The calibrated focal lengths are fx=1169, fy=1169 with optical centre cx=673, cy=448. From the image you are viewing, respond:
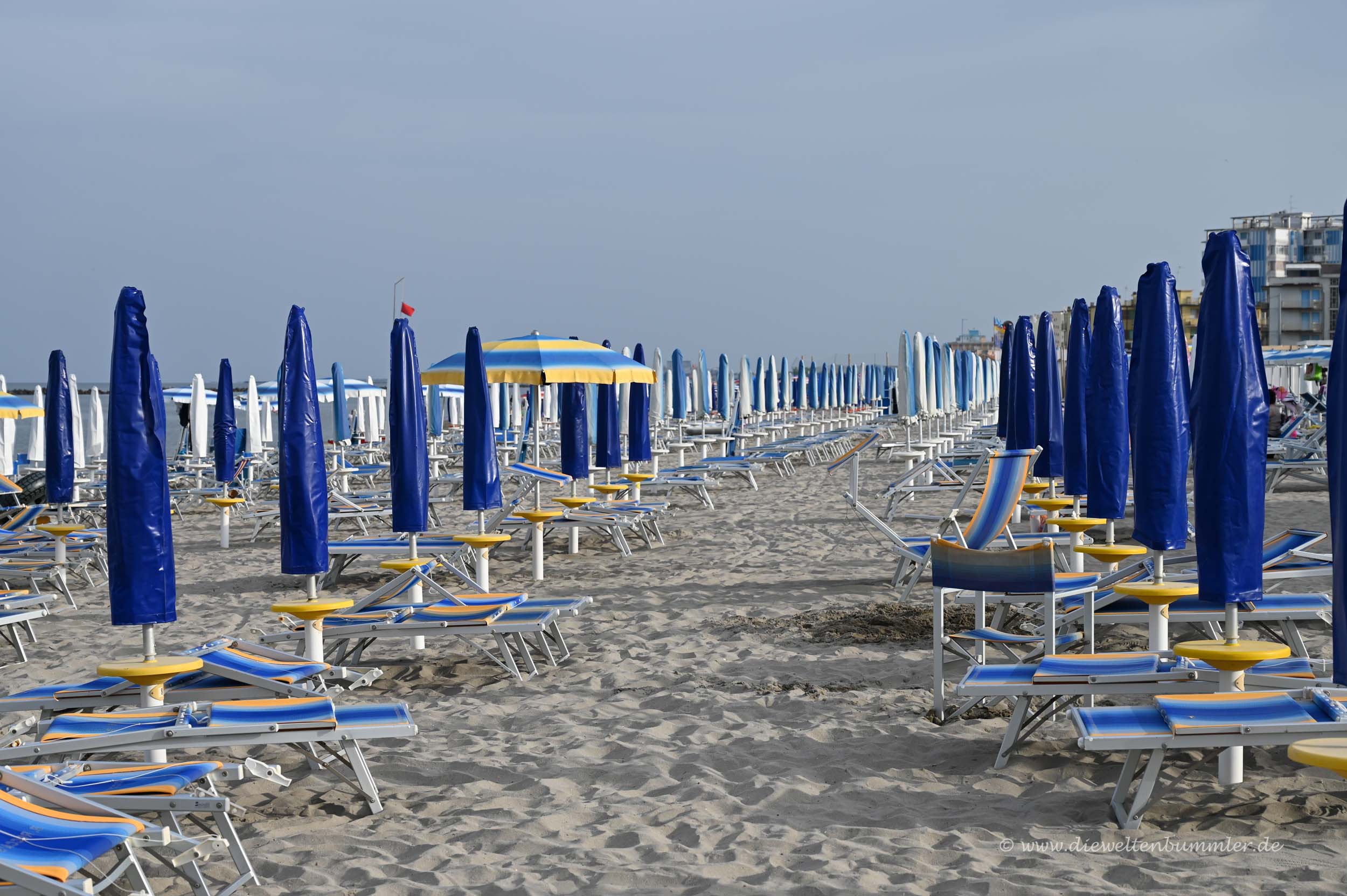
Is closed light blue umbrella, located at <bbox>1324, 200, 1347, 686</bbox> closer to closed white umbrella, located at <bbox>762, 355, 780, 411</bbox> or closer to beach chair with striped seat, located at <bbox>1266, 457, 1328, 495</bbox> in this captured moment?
beach chair with striped seat, located at <bbox>1266, 457, 1328, 495</bbox>

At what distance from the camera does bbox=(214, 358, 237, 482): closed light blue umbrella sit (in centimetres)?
1322

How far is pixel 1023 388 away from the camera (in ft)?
33.2

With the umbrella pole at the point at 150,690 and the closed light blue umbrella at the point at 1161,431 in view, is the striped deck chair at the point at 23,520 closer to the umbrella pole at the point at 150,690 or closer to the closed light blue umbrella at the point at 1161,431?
the umbrella pole at the point at 150,690

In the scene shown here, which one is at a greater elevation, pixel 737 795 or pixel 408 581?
pixel 408 581

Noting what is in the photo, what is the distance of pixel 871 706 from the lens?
5.32 m

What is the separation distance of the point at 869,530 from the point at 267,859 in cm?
845

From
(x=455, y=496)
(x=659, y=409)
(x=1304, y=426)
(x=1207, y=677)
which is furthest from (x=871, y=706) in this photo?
(x=1304, y=426)

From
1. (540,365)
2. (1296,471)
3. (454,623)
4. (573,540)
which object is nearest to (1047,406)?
(540,365)

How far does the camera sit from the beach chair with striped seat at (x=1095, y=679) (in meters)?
4.16

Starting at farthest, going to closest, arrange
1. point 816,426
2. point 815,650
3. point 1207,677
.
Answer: point 816,426 → point 815,650 → point 1207,677

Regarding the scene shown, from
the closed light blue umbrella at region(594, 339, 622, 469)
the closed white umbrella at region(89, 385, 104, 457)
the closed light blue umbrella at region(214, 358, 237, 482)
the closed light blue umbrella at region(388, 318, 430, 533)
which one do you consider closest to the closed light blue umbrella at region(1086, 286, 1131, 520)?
the closed light blue umbrella at region(388, 318, 430, 533)

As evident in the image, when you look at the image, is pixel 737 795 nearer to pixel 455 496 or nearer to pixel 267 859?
pixel 267 859

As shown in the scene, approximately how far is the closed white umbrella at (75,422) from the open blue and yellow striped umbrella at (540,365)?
3.41m

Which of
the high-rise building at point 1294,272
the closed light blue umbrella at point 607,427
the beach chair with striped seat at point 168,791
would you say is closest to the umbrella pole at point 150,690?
the beach chair with striped seat at point 168,791
